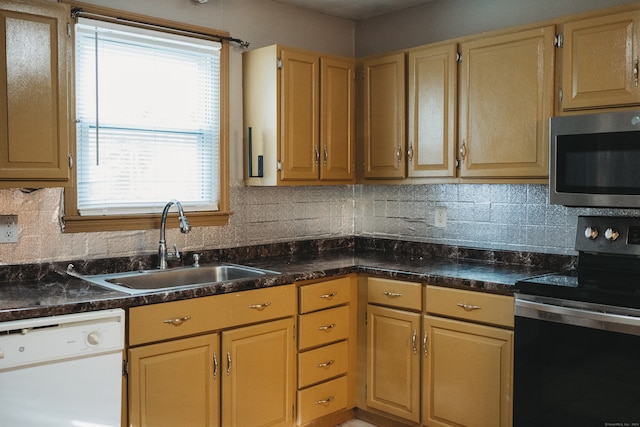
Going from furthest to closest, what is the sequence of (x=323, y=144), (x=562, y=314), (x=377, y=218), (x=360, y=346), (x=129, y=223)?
(x=377, y=218) → (x=323, y=144) → (x=360, y=346) → (x=129, y=223) → (x=562, y=314)

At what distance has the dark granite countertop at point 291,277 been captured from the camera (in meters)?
2.38

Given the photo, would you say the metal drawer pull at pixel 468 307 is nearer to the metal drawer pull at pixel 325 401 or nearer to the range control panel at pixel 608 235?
the range control panel at pixel 608 235

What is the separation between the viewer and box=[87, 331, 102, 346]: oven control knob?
2363 mm

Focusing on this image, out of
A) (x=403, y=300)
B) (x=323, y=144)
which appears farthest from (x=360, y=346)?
(x=323, y=144)

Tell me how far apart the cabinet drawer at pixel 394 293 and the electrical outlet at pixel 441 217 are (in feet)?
2.28

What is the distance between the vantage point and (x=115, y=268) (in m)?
3.15

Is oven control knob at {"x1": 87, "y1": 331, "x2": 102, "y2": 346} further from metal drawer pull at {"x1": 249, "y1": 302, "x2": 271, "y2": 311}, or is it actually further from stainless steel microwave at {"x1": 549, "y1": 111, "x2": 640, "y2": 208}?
stainless steel microwave at {"x1": 549, "y1": 111, "x2": 640, "y2": 208}

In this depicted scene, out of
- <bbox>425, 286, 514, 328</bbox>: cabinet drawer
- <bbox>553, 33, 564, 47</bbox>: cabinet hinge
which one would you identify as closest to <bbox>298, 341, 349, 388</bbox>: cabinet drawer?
<bbox>425, 286, 514, 328</bbox>: cabinet drawer

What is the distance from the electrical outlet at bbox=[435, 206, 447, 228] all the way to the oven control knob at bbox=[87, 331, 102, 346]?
7.13 ft

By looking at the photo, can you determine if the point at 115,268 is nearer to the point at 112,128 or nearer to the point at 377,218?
the point at 112,128

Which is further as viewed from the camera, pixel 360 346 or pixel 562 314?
pixel 360 346

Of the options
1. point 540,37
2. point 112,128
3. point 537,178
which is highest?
point 540,37

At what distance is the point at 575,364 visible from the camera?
255 cm

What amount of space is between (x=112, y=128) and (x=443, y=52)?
1768 mm
